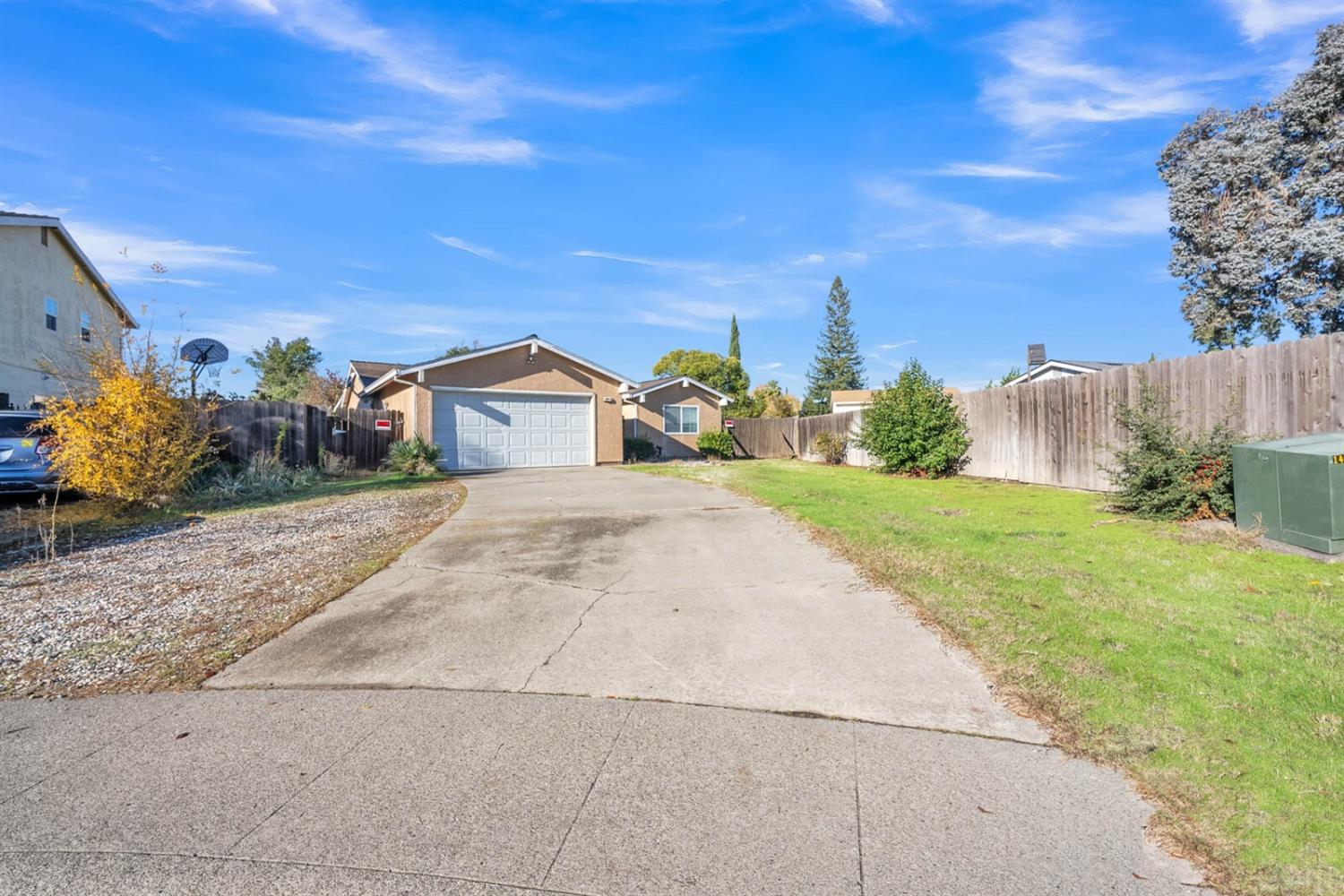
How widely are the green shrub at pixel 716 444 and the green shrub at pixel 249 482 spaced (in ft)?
52.3

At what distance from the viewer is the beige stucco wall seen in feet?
64.5

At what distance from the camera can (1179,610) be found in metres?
4.62

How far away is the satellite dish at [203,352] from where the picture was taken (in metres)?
11.4

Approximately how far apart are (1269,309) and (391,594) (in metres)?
29.1

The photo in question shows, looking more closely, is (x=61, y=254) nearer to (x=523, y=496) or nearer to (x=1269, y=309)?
(x=523, y=496)

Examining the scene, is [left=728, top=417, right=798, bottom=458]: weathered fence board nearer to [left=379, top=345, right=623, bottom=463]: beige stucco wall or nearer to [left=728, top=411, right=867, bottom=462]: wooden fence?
[left=728, top=411, right=867, bottom=462]: wooden fence

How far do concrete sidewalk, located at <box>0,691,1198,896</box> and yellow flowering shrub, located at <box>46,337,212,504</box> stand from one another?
24.5ft

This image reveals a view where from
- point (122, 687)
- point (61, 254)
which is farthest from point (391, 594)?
point (61, 254)

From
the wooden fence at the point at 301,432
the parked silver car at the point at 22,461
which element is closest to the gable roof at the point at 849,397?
the wooden fence at the point at 301,432

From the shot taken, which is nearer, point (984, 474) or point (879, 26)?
point (879, 26)

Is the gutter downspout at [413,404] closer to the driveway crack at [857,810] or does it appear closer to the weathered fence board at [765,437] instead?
the weathered fence board at [765,437]

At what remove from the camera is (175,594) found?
580cm

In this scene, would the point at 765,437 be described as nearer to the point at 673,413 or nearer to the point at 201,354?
the point at 673,413

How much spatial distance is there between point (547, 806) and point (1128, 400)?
1190cm
